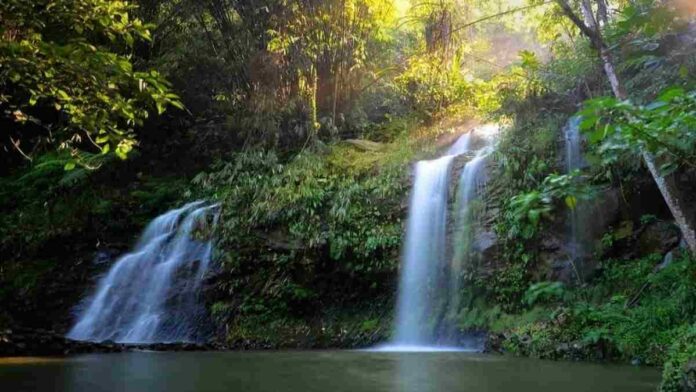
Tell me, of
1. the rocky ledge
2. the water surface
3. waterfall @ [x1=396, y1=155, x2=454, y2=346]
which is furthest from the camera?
waterfall @ [x1=396, y1=155, x2=454, y2=346]

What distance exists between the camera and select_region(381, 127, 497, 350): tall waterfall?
9242 millimetres

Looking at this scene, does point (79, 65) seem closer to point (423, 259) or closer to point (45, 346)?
point (45, 346)

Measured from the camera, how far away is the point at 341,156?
497 inches

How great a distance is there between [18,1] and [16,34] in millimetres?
910

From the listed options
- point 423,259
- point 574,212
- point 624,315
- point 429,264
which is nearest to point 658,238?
point 574,212

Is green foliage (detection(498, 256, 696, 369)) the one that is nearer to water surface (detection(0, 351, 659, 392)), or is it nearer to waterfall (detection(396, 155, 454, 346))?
water surface (detection(0, 351, 659, 392))

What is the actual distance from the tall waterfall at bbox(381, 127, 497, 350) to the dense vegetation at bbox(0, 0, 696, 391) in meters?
0.26

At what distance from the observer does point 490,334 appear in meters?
8.35

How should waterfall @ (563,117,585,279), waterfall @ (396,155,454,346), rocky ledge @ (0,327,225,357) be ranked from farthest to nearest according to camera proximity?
waterfall @ (396,155,454,346) → waterfall @ (563,117,585,279) → rocky ledge @ (0,327,225,357)

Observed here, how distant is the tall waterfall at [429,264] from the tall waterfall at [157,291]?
3699 millimetres

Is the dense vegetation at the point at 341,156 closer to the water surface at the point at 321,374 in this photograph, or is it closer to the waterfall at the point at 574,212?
the waterfall at the point at 574,212

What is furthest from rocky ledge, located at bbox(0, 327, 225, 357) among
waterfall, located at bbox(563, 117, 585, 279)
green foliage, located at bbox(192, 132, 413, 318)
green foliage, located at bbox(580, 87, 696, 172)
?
green foliage, located at bbox(580, 87, 696, 172)

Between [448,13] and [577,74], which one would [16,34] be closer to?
[577,74]

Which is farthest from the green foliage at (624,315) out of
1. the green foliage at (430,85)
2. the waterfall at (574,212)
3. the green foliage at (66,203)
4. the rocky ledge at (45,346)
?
the green foliage at (66,203)
